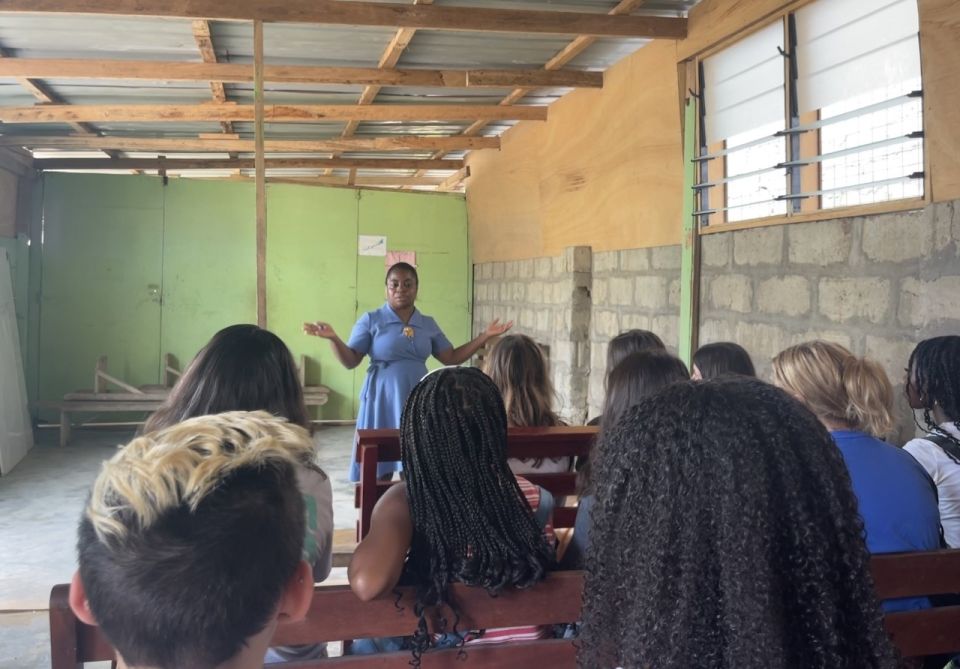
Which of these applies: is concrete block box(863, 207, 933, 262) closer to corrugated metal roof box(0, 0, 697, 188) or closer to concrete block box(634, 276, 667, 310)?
concrete block box(634, 276, 667, 310)

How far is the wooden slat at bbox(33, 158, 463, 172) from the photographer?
8.45m

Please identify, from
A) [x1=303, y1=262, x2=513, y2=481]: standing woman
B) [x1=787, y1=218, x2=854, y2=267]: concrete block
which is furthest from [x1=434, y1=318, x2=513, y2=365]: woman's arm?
[x1=787, y1=218, x2=854, y2=267]: concrete block

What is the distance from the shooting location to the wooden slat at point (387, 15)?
3.88 metres

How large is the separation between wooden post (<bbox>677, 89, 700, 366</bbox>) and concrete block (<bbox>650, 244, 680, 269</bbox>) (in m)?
0.13

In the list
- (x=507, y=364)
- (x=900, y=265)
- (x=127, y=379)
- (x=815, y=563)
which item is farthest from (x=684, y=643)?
(x=127, y=379)

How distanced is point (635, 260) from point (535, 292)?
1.92 m

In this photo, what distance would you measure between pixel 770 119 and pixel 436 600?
307cm

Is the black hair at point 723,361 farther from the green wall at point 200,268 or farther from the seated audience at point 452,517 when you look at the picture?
the green wall at point 200,268

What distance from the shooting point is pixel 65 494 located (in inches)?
227

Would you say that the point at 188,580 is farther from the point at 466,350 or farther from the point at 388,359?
the point at 466,350

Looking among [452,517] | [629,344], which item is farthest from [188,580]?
[629,344]

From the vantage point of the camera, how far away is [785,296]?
3631mm

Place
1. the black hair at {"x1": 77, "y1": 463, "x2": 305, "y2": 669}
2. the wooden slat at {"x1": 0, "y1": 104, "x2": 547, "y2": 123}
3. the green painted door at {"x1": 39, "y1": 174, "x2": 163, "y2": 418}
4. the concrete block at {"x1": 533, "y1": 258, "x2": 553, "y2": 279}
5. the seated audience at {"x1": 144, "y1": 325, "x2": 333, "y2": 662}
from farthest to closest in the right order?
the green painted door at {"x1": 39, "y1": 174, "x2": 163, "y2": 418}, the concrete block at {"x1": 533, "y1": 258, "x2": 553, "y2": 279}, the wooden slat at {"x1": 0, "y1": 104, "x2": 547, "y2": 123}, the seated audience at {"x1": 144, "y1": 325, "x2": 333, "y2": 662}, the black hair at {"x1": 77, "y1": 463, "x2": 305, "y2": 669}

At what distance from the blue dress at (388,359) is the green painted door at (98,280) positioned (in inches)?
182
